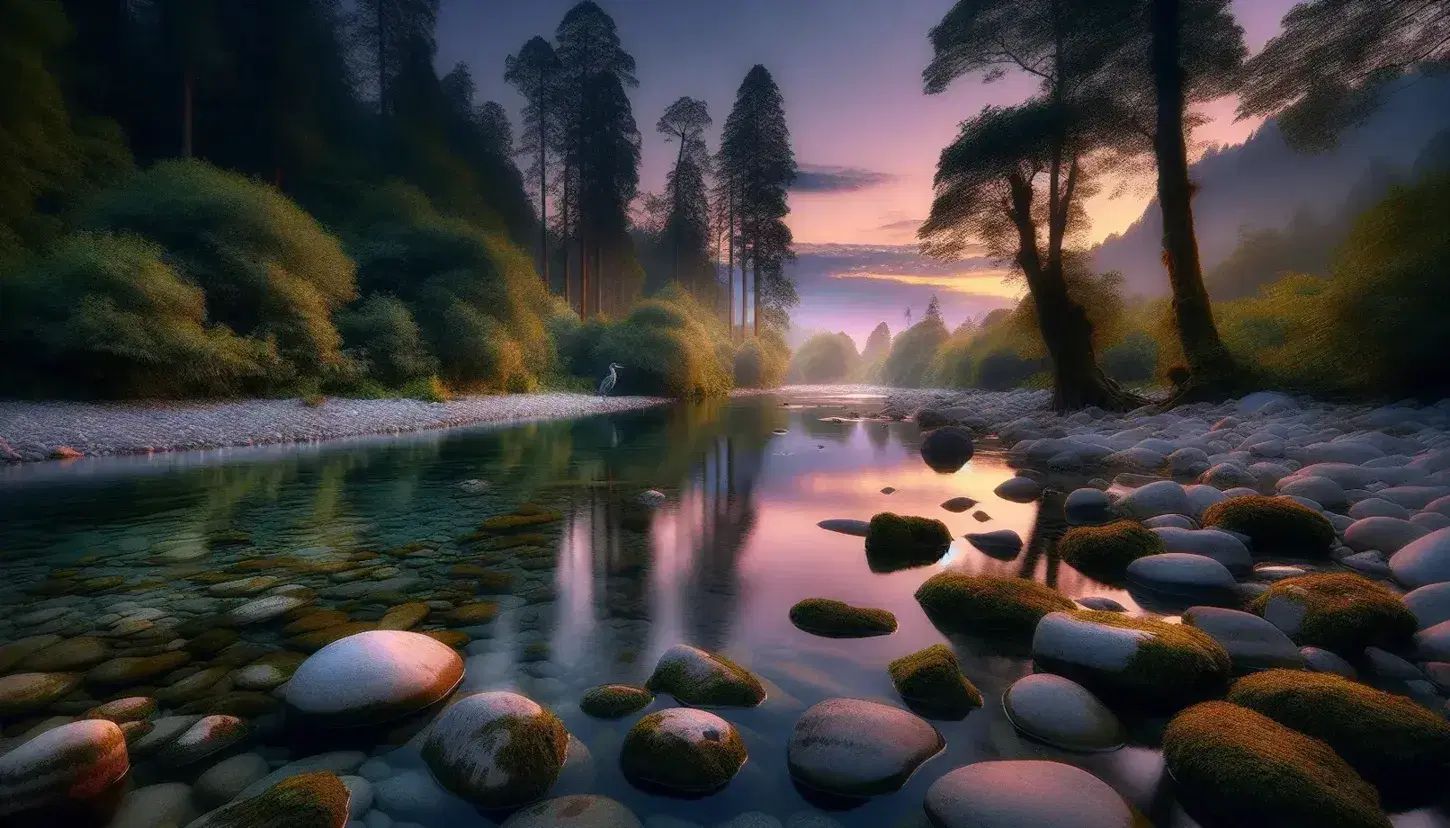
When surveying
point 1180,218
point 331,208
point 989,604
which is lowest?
point 989,604

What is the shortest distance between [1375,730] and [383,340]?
75.6 ft

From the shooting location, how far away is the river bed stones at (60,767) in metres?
2.00

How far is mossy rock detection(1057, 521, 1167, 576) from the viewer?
4.67 m

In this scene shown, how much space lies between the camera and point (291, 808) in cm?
191

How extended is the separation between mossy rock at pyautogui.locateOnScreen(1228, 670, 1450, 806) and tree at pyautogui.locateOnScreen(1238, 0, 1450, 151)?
14073 mm

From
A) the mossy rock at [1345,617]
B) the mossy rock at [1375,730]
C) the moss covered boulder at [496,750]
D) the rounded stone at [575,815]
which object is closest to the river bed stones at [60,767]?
the moss covered boulder at [496,750]

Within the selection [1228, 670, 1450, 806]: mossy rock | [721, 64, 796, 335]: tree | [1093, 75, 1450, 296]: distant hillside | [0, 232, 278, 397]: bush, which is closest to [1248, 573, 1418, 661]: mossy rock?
[1228, 670, 1450, 806]: mossy rock

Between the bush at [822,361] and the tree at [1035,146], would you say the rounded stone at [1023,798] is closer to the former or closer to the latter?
the tree at [1035,146]

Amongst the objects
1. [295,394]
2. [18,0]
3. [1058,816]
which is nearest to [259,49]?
[18,0]

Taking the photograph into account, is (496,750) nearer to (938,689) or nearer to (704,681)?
(704,681)

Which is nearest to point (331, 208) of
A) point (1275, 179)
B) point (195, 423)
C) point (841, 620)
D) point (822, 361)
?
point (195, 423)

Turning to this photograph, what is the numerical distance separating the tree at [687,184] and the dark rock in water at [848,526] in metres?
39.4

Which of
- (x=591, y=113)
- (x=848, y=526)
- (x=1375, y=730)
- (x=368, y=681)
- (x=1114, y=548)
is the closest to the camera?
(x=1375, y=730)

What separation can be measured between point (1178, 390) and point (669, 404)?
20.1 metres
